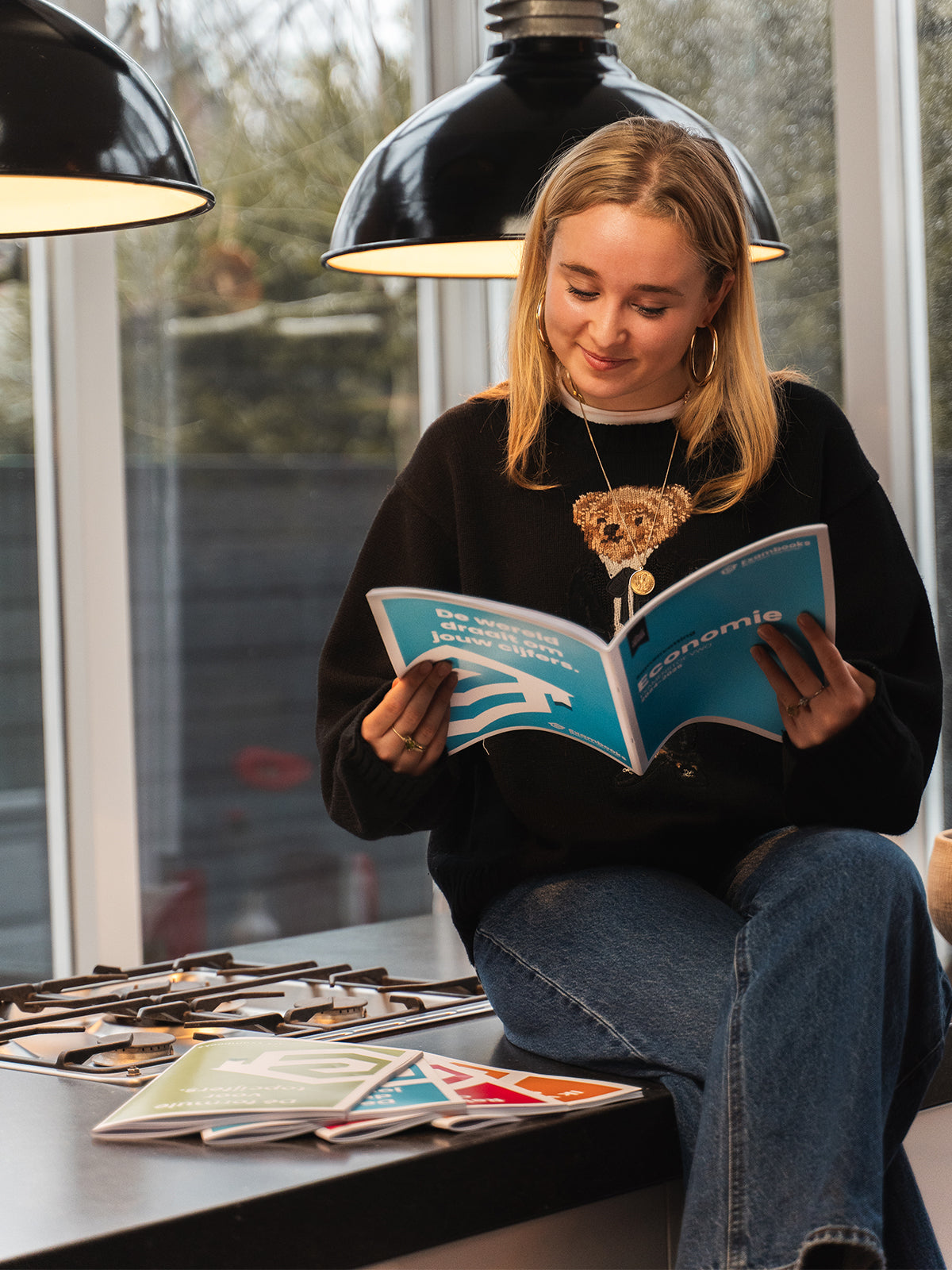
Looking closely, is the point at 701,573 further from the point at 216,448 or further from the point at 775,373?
the point at 216,448

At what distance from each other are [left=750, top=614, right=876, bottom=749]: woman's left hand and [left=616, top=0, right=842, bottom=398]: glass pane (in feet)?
3.70

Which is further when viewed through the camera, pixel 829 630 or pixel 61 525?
pixel 61 525

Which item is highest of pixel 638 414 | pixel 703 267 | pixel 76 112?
pixel 76 112

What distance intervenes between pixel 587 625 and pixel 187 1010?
621 mm

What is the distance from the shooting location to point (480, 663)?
45.6 inches

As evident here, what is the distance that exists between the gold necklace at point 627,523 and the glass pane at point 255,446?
49.7 inches

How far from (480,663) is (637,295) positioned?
15.9 inches

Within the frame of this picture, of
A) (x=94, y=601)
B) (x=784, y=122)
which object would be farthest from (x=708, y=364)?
(x=94, y=601)

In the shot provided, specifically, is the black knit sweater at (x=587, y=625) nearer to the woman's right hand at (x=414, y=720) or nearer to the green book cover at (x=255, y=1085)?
the woman's right hand at (x=414, y=720)

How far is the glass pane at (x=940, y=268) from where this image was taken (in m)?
2.09

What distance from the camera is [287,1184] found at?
40.4 inches

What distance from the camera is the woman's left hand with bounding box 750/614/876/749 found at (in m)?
1.15

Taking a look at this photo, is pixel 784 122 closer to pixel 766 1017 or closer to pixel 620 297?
pixel 620 297

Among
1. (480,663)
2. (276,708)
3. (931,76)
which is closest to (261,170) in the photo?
(276,708)
